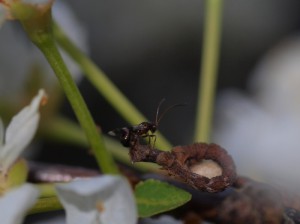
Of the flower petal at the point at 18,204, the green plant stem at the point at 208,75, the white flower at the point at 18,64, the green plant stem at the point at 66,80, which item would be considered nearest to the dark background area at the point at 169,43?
the white flower at the point at 18,64

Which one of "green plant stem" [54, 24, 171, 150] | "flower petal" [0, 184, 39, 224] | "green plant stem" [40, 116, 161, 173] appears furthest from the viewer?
"green plant stem" [40, 116, 161, 173]

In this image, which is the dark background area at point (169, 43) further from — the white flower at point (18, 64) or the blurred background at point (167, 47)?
the white flower at point (18, 64)

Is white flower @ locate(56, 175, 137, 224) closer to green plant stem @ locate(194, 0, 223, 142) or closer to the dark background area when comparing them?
green plant stem @ locate(194, 0, 223, 142)

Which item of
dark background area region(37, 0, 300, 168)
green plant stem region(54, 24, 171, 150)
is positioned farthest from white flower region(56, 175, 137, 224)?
dark background area region(37, 0, 300, 168)

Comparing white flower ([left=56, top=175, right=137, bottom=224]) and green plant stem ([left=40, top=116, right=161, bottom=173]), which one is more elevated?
green plant stem ([left=40, top=116, right=161, bottom=173])

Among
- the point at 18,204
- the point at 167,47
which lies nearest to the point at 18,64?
the point at 18,204

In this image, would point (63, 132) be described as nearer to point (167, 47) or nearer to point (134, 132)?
point (134, 132)
